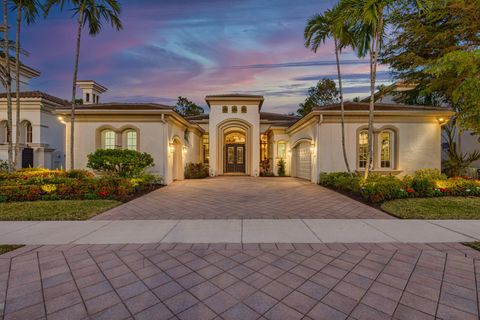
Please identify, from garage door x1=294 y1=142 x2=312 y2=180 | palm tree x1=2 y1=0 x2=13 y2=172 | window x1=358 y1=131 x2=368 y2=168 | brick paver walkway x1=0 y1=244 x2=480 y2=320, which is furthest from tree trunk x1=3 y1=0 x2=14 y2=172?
window x1=358 y1=131 x2=368 y2=168

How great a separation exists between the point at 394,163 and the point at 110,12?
55.5 feet

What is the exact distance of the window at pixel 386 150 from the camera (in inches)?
484

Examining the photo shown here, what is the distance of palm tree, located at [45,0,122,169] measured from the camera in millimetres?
10039

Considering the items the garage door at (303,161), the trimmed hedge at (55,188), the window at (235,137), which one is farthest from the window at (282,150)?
the trimmed hedge at (55,188)

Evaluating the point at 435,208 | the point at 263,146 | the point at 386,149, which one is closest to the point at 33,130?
the point at 263,146

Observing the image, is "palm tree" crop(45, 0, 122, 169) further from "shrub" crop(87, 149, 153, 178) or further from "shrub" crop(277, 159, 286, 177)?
"shrub" crop(277, 159, 286, 177)

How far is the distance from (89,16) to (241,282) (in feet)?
45.2

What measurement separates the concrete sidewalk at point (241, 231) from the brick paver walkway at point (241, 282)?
348 millimetres

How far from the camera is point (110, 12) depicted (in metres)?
10.7

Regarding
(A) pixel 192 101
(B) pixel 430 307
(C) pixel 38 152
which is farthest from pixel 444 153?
(A) pixel 192 101

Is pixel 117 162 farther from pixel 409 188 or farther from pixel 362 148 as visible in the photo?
pixel 362 148

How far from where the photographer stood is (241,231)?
453cm

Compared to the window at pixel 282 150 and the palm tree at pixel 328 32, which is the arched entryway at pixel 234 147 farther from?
the palm tree at pixel 328 32

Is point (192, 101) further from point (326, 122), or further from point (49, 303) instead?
point (49, 303)
